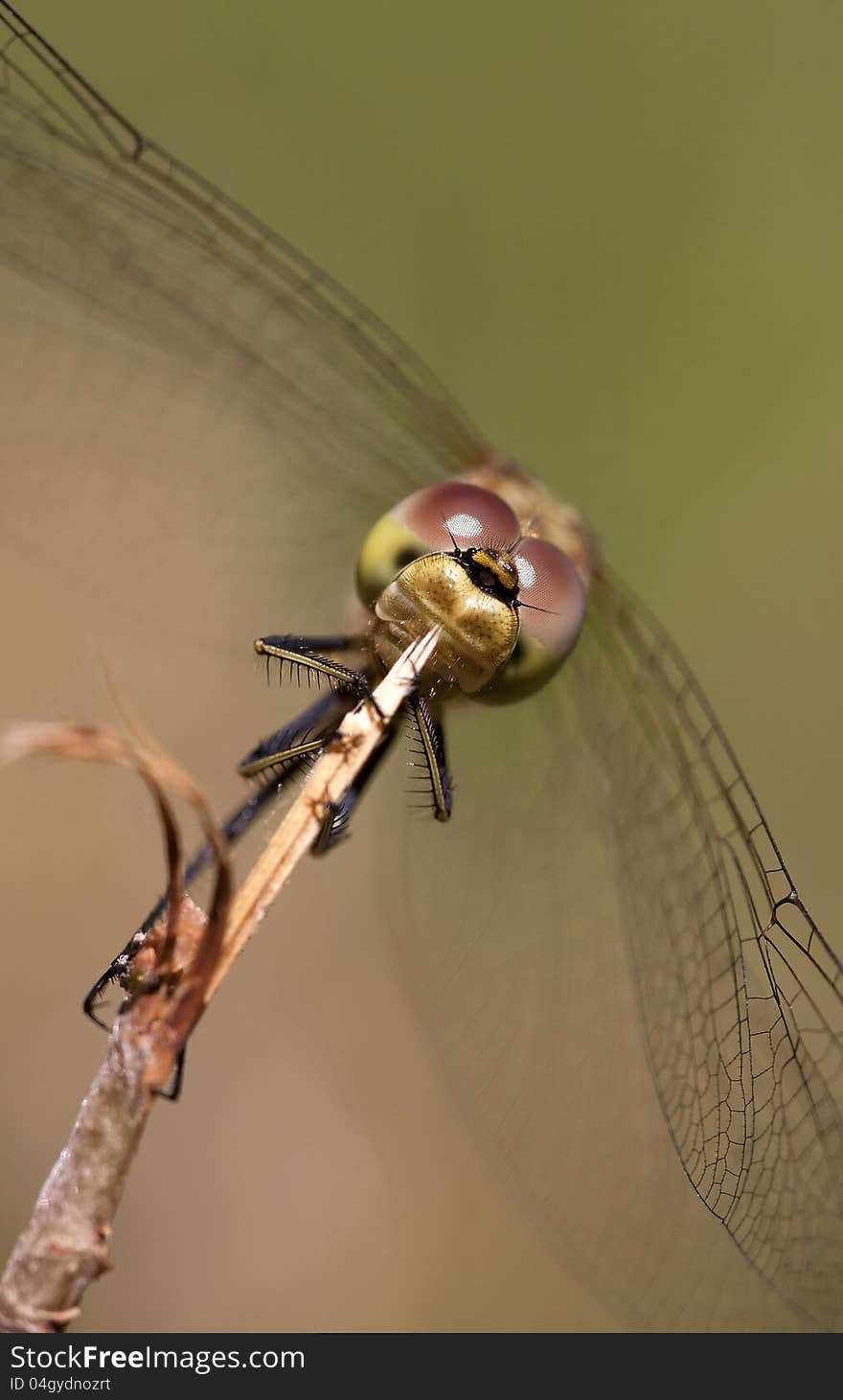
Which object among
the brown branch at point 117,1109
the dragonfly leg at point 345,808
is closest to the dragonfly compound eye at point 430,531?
the dragonfly leg at point 345,808

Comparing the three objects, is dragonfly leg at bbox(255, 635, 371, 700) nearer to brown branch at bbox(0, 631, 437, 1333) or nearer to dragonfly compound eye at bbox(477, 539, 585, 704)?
dragonfly compound eye at bbox(477, 539, 585, 704)

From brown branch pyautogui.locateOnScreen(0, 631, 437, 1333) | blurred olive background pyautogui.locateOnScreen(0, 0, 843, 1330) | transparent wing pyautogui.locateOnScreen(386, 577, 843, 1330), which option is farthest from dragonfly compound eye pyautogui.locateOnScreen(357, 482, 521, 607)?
blurred olive background pyautogui.locateOnScreen(0, 0, 843, 1330)

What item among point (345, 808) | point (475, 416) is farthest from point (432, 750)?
point (475, 416)

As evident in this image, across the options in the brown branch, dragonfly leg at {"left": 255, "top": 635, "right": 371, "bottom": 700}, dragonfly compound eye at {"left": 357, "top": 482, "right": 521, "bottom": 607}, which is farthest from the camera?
dragonfly compound eye at {"left": 357, "top": 482, "right": 521, "bottom": 607}

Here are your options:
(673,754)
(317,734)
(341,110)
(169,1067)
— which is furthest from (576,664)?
(341,110)

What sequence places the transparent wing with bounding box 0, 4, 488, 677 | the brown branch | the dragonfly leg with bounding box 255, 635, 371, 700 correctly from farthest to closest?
the transparent wing with bounding box 0, 4, 488, 677 < the dragonfly leg with bounding box 255, 635, 371, 700 < the brown branch

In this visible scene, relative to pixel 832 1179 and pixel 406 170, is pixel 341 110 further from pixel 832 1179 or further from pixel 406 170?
pixel 832 1179

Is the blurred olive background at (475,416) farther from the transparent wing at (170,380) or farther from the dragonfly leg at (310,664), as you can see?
the dragonfly leg at (310,664)
